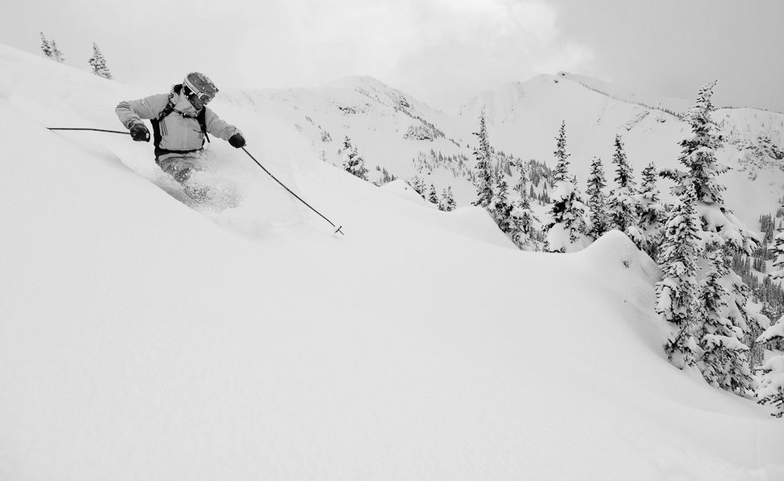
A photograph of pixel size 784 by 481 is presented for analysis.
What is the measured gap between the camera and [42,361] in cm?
A: 153

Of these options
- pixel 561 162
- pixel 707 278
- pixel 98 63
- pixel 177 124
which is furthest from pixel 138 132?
pixel 98 63

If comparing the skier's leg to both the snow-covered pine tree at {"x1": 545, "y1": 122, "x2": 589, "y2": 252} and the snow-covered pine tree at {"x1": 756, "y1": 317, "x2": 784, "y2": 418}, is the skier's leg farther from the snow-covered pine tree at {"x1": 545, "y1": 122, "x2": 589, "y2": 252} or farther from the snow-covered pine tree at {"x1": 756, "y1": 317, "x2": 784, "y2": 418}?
the snow-covered pine tree at {"x1": 545, "y1": 122, "x2": 589, "y2": 252}

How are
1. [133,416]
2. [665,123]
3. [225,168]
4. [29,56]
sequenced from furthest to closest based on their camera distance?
1. [665,123]
2. [29,56]
3. [225,168]
4. [133,416]

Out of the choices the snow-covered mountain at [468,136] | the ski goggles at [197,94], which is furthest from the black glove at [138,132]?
the snow-covered mountain at [468,136]

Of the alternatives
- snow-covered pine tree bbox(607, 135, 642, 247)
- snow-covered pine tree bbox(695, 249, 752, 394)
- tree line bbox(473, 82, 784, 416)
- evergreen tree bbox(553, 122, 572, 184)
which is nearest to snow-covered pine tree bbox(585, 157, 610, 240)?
snow-covered pine tree bbox(607, 135, 642, 247)

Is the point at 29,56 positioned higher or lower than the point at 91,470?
higher

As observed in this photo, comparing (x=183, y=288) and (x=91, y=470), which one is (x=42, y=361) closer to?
(x=91, y=470)

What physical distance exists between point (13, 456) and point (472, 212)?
37.9 feet

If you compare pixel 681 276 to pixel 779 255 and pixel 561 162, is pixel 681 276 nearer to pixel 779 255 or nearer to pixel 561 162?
pixel 779 255

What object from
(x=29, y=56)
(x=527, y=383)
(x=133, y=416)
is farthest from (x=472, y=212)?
(x=29, y=56)

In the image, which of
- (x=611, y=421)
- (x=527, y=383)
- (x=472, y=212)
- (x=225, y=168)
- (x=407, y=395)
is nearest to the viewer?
(x=407, y=395)

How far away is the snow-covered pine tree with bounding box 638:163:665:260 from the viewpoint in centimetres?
1923

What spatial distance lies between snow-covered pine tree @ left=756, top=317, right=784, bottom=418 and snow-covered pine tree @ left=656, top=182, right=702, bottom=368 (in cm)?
202

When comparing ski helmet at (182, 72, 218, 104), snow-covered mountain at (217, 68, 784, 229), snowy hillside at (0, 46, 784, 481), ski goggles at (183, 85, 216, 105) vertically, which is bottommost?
snowy hillside at (0, 46, 784, 481)
